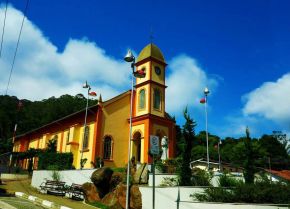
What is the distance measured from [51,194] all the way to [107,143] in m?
9.70

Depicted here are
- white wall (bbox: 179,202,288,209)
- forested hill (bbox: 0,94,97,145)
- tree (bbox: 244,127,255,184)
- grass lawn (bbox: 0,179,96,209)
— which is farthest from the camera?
forested hill (bbox: 0,94,97,145)

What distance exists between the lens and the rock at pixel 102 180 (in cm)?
2042

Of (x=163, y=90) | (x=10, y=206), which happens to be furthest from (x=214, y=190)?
(x=163, y=90)

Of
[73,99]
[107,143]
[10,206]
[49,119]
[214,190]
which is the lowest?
[10,206]

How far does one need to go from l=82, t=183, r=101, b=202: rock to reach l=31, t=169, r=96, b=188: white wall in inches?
71.3

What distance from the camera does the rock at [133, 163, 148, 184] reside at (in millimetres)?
21266

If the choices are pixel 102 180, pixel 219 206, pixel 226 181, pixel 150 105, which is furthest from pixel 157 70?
pixel 219 206

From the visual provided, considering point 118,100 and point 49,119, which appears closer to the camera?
point 118,100

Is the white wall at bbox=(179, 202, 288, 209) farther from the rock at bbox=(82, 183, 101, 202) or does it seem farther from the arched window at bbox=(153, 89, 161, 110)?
the arched window at bbox=(153, 89, 161, 110)

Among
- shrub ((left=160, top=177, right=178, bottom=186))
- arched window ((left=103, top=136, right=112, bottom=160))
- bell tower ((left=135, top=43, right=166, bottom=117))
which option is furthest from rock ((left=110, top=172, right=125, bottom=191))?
bell tower ((left=135, top=43, right=166, bottom=117))

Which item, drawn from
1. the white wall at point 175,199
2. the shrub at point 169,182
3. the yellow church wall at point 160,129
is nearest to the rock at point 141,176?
the shrub at point 169,182

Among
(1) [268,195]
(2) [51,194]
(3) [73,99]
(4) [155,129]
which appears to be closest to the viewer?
(1) [268,195]

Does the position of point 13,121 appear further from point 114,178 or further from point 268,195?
point 268,195

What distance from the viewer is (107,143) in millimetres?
32906
